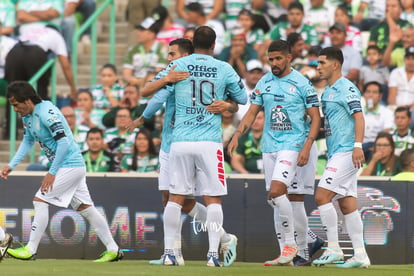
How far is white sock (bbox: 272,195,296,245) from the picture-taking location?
12.3 m

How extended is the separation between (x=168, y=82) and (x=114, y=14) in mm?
8095

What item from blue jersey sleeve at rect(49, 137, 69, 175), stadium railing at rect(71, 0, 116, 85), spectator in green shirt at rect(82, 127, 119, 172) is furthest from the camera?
stadium railing at rect(71, 0, 116, 85)

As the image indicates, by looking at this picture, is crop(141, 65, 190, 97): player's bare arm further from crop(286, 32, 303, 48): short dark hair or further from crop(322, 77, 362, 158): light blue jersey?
crop(286, 32, 303, 48): short dark hair

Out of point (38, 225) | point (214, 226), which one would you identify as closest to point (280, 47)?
point (214, 226)

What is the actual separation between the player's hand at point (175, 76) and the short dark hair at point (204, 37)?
1.06 feet

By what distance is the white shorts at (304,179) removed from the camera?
12.7m

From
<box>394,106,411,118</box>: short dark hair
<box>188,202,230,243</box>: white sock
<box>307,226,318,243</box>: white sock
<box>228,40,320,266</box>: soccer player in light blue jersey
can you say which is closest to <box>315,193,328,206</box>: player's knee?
<box>228,40,320,266</box>: soccer player in light blue jersey

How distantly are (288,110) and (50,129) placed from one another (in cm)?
254

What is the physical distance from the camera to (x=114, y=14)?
65.2 ft

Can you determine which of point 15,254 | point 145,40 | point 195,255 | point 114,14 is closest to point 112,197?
point 195,255

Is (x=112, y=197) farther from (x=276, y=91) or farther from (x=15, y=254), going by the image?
(x=276, y=91)

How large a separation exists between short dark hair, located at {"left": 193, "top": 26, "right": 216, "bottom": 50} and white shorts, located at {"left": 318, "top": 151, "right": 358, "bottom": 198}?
1.75 metres

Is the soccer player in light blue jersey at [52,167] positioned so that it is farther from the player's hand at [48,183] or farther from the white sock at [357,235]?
the white sock at [357,235]

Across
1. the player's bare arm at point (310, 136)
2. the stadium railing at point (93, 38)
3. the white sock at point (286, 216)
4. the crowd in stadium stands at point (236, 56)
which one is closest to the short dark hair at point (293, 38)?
the crowd in stadium stands at point (236, 56)
